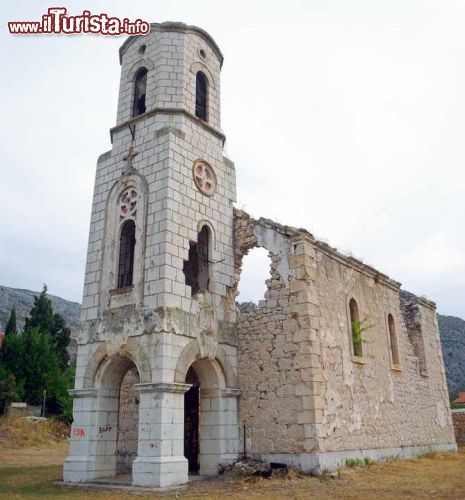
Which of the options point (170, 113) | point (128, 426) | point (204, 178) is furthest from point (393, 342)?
point (170, 113)

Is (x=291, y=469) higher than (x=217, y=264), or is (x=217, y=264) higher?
(x=217, y=264)

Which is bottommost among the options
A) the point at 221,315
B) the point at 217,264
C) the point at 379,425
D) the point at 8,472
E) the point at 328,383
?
the point at 8,472

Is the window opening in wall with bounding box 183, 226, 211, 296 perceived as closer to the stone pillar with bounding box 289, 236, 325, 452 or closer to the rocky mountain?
the stone pillar with bounding box 289, 236, 325, 452

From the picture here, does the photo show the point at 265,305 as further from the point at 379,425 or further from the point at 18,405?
the point at 18,405

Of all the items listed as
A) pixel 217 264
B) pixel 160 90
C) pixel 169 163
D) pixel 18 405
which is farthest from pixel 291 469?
pixel 18 405

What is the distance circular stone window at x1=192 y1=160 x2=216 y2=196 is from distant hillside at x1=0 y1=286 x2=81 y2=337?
186 feet

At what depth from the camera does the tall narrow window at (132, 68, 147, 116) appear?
51.1 ft

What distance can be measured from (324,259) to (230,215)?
10.3 feet

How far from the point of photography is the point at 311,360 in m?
12.5

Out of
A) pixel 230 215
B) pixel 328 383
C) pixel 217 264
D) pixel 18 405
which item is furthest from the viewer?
pixel 18 405

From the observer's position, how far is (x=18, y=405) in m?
29.8

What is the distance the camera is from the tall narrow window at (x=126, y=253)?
13578 millimetres

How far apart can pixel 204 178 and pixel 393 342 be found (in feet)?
31.2

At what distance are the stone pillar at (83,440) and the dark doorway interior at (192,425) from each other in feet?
9.10
